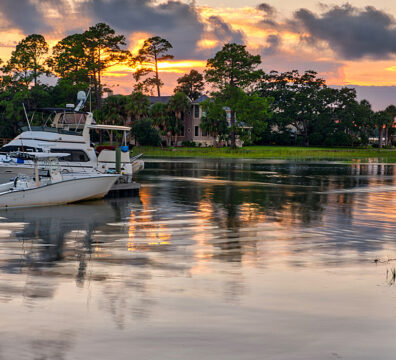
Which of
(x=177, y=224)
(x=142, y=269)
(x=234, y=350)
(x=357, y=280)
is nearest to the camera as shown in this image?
(x=234, y=350)

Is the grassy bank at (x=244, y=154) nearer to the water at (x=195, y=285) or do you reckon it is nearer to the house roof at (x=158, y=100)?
the house roof at (x=158, y=100)

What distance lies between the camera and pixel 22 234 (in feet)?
58.2

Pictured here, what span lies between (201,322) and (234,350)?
1261 millimetres

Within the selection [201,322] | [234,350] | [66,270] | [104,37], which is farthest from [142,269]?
[104,37]

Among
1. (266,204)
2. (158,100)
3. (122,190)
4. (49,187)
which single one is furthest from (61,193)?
(158,100)

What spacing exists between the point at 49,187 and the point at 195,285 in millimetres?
14042

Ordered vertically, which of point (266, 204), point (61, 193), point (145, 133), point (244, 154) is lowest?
point (266, 204)

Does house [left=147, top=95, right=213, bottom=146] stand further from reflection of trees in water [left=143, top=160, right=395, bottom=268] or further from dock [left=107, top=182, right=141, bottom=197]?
dock [left=107, top=182, right=141, bottom=197]

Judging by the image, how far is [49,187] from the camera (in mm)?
24078

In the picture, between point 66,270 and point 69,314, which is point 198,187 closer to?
point 66,270

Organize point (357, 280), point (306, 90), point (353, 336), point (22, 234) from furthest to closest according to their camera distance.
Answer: point (306, 90) < point (22, 234) < point (357, 280) < point (353, 336)

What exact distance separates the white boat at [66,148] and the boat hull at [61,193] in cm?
387

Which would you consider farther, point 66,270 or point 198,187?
point 198,187

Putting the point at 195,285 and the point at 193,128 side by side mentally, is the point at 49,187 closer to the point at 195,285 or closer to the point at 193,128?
the point at 195,285
